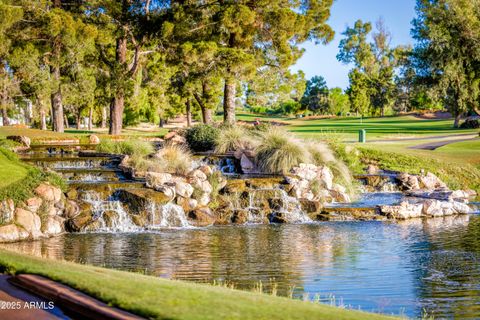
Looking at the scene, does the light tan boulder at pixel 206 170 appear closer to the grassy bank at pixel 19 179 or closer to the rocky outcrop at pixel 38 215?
the grassy bank at pixel 19 179

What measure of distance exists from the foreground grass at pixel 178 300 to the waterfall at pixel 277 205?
988cm

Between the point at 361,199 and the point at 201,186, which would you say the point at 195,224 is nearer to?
the point at 201,186

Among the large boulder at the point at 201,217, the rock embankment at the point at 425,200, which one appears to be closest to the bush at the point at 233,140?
the rock embankment at the point at 425,200

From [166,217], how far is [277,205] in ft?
11.1

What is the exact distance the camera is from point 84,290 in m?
6.63

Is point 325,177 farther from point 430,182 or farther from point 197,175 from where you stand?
point 430,182

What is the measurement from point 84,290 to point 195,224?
9.99 metres

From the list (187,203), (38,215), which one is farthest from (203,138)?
(38,215)

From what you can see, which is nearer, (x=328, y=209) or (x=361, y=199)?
(x=328, y=209)

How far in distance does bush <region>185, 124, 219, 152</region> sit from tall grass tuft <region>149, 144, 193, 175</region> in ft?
13.9

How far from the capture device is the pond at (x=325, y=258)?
905cm

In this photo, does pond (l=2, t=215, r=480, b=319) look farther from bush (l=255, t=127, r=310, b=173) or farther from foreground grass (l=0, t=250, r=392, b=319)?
bush (l=255, t=127, r=310, b=173)

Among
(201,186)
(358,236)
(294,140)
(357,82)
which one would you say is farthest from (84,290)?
(357,82)

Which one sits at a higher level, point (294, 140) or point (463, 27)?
point (463, 27)
